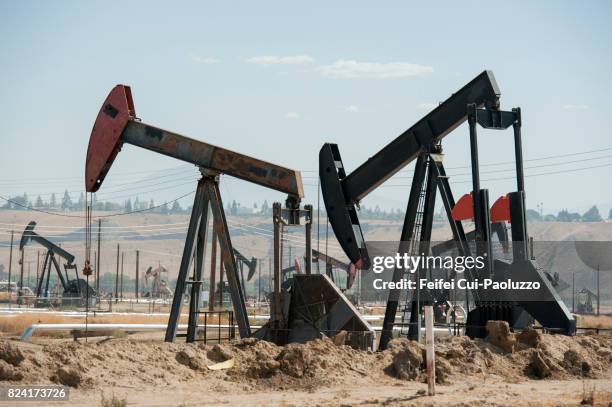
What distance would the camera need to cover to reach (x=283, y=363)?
51.8ft

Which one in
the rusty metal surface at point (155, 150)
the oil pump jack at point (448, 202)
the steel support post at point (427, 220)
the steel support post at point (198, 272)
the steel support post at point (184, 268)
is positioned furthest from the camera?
the steel support post at point (427, 220)

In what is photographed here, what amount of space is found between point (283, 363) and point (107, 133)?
8.75 metres

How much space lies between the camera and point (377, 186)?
931 inches

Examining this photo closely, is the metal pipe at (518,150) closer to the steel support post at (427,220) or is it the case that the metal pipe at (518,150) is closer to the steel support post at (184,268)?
the steel support post at (427,220)

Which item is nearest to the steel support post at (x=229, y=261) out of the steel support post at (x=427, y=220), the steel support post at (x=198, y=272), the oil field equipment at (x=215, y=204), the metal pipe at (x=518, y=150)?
the oil field equipment at (x=215, y=204)

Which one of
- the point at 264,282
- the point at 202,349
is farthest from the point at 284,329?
the point at 264,282

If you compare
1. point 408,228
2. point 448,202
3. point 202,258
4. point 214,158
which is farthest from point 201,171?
point 448,202

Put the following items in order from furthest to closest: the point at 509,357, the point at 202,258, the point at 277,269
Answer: the point at 202,258
the point at 277,269
the point at 509,357

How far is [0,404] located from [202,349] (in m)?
4.19

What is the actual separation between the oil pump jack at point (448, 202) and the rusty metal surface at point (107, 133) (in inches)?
187

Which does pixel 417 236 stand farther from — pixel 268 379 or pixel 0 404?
pixel 0 404

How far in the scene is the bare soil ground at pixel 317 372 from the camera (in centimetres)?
1414

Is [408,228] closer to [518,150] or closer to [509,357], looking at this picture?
[518,150]

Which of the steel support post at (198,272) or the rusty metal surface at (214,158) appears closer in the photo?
the rusty metal surface at (214,158)
